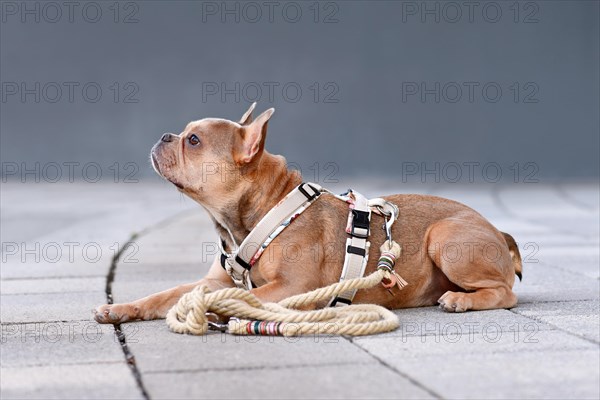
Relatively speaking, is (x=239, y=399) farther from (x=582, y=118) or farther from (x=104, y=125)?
(x=582, y=118)

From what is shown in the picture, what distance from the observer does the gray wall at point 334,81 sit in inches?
608

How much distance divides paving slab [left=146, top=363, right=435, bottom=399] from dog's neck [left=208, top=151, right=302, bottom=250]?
1389 mm

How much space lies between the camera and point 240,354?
380 centimetres

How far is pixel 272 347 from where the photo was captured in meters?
3.95

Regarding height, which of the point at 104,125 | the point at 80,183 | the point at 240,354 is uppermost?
the point at 240,354

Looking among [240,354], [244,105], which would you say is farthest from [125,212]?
[240,354]

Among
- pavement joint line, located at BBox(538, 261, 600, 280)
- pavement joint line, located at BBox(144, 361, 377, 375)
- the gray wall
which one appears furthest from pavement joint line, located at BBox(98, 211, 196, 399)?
the gray wall

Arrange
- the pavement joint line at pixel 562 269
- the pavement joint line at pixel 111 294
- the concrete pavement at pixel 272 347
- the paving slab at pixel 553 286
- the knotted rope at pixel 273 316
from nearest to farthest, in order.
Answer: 1. the concrete pavement at pixel 272 347
2. the pavement joint line at pixel 111 294
3. the knotted rope at pixel 273 316
4. the paving slab at pixel 553 286
5. the pavement joint line at pixel 562 269

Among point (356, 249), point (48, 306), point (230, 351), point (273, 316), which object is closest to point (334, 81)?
point (48, 306)

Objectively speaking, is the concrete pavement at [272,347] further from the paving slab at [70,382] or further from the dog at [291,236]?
the dog at [291,236]

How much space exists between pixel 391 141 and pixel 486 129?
1662 mm

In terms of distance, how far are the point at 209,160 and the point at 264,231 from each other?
1.65 feet

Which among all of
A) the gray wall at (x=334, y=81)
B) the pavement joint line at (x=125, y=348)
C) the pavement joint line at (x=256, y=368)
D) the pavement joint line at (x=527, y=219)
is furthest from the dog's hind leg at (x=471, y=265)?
the gray wall at (x=334, y=81)

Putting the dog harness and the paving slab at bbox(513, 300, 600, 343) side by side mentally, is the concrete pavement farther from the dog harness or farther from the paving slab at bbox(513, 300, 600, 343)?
the dog harness
